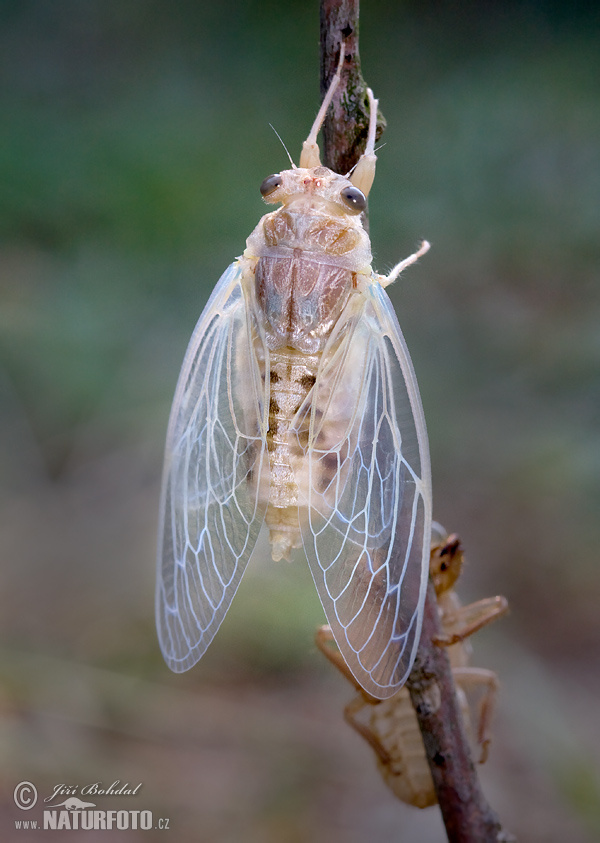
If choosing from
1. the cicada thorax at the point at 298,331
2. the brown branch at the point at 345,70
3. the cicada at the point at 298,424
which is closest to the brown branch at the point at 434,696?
the brown branch at the point at 345,70

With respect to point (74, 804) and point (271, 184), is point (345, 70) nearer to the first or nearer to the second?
point (271, 184)

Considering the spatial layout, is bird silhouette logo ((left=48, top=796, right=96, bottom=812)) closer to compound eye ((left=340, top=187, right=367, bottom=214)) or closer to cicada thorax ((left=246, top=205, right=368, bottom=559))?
cicada thorax ((left=246, top=205, right=368, bottom=559))

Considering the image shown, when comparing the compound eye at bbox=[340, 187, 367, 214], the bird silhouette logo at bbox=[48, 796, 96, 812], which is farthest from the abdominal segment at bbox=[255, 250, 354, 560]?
the bird silhouette logo at bbox=[48, 796, 96, 812]

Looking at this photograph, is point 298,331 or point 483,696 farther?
point 483,696

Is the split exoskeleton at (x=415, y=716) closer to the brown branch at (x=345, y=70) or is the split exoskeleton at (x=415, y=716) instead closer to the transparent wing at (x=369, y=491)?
the transparent wing at (x=369, y=491)

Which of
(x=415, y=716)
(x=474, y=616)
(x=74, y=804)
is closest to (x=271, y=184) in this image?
(x=474, y=616)

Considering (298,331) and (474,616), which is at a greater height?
(298,331)

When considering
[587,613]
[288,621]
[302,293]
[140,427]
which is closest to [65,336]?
[140,427]
